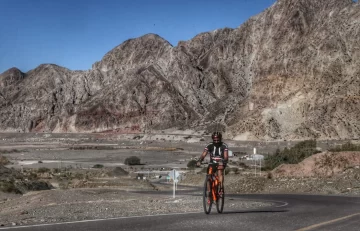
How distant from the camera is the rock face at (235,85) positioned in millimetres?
93125

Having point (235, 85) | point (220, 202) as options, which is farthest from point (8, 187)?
point (235, 85)

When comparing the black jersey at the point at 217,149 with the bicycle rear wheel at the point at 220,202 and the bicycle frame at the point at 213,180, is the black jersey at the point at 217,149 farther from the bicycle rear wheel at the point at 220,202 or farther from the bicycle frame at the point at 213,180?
the bicycle rear wheel at the point at 220,202

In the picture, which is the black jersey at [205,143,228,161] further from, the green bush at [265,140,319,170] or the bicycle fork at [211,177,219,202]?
the green bush at [265,140,319,170]

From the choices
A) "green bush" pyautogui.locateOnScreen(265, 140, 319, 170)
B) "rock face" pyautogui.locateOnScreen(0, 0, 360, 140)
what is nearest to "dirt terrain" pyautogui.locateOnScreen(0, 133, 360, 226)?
"green bush" pyautogui.locateOnScreen(265, 140, 319, 170)

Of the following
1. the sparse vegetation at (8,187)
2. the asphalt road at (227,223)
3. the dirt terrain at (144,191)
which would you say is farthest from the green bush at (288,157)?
the asphalt road at (227,223)

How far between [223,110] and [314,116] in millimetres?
48393

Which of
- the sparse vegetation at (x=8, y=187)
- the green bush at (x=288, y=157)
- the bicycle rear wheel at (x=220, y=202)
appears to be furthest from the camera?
the green bush at (x=288, y=157)

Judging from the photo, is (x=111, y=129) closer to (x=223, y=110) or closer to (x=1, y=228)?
(x=223, y=110)

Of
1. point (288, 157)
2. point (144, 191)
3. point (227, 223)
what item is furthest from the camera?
point (288, 157)

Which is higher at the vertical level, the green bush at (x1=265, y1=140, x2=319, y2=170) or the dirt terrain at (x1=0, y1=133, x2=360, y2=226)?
the green bush at (x1=265, y1=140, x2=319, y2=170)

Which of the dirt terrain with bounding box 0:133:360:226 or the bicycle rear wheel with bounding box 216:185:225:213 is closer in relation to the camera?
the bicycle rear wheel with bounding box 216:185:225:213

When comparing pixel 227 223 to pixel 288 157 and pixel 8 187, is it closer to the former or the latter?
pixel 8 187

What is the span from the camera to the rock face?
9312cm

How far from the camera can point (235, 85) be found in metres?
148
